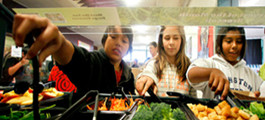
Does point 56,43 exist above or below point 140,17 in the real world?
below

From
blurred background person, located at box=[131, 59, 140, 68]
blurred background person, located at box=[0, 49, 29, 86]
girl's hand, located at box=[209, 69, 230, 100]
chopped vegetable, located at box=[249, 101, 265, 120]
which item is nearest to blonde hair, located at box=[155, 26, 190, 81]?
blurred background person, located at box=[131, 59, 140, 68]

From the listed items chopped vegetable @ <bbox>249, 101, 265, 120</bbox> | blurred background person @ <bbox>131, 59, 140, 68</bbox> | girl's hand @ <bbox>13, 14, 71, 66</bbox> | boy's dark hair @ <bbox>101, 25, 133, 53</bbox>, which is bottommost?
chopped vegetable @ <bbox>249, 101, 265, 120</bbox>

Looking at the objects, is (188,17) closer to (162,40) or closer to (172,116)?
(162,40)

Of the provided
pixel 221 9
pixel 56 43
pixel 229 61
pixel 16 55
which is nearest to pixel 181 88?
pixel 229 61

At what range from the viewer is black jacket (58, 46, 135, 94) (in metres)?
0.98

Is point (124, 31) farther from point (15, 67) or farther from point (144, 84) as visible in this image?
point (15, 67)

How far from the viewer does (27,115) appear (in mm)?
704

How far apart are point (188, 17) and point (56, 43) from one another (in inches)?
29.8

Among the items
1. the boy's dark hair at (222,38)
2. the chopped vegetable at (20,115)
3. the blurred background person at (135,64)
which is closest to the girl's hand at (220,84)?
the boy's dark hair at (222,38)

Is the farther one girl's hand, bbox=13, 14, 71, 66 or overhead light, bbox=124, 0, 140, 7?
overhead light, bbox=124, 0, 140, 7

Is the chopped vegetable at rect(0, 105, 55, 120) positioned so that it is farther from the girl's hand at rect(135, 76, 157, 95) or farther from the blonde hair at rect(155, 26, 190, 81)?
the blonde hair at rect(155, 26, 190, 81)

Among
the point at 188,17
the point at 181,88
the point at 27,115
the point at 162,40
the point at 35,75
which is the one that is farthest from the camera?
the point at 181,88

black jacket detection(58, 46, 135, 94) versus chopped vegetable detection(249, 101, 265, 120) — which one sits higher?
black jacket detection(58, 46, 135, 94)

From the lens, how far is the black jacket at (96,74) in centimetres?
98
